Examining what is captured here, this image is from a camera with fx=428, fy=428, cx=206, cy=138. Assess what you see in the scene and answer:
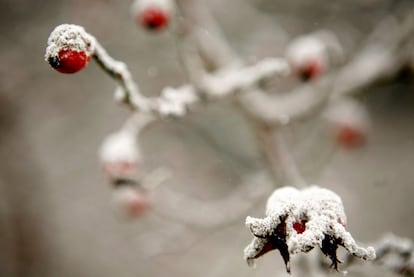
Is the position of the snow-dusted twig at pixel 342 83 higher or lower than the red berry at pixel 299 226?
higher

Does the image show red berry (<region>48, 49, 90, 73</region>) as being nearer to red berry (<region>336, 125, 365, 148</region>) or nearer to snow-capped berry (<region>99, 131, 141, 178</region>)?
snow-capped berry (<region>99, 131, 141, 178</region>)

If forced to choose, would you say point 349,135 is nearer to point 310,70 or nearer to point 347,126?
point 347,126

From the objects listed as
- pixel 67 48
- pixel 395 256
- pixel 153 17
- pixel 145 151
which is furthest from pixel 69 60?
pixel 145 151

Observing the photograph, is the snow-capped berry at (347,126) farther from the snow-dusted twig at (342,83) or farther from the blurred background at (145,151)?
the snow-dusted twig at (342,83)

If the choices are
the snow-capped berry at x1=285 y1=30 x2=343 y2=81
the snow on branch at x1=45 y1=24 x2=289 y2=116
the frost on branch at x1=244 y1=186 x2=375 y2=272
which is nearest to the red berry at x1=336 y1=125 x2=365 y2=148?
the snow-capped berry at x1=285 y1=30 x2=343 y2=81

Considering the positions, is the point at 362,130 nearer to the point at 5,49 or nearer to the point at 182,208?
the point at 182,208

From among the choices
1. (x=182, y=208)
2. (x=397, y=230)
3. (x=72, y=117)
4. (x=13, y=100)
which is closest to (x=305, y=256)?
(x=182, y=208)

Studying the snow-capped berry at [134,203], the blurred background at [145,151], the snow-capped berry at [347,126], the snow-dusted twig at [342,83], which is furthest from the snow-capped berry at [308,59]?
the snow-capped berry at [134,203]
